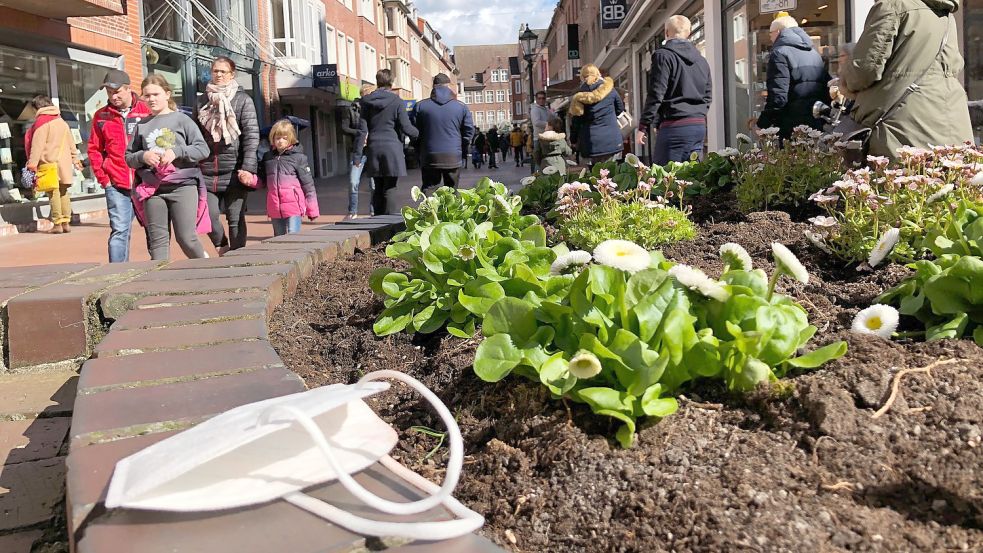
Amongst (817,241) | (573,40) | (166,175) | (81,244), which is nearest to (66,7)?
(81,244)

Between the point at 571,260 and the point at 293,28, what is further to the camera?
the point at 293,28

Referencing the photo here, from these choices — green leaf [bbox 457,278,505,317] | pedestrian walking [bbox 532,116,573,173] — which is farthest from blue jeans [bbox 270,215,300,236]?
green leaf [bbox 457,278,505,317]

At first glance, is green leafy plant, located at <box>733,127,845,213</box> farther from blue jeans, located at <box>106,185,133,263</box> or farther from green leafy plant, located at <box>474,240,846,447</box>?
blue jeans, located at <box>106,185,133,263</box>

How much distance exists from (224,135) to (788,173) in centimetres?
382

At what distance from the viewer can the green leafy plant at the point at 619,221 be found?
377 centimetres

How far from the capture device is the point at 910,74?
15.6ft

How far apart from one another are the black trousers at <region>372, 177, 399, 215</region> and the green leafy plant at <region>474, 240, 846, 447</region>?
6920 millimetres

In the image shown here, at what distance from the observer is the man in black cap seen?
8.57 m

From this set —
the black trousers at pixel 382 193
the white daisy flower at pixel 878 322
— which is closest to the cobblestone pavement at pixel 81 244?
the black trousers at pixel 382 193

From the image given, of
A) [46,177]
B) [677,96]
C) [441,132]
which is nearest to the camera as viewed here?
[677,96]

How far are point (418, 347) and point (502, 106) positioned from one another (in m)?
143

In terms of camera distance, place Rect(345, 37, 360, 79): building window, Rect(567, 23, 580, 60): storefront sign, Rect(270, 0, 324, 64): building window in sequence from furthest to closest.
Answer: Rect(567, 23, 580, 60): storefront sign
Rect(345, 37, 360, 79): building window
Rect(270, 0, 324, 64): building window

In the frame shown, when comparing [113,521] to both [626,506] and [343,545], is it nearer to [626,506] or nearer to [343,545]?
[343,545]

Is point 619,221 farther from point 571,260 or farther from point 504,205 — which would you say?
point 571,260
